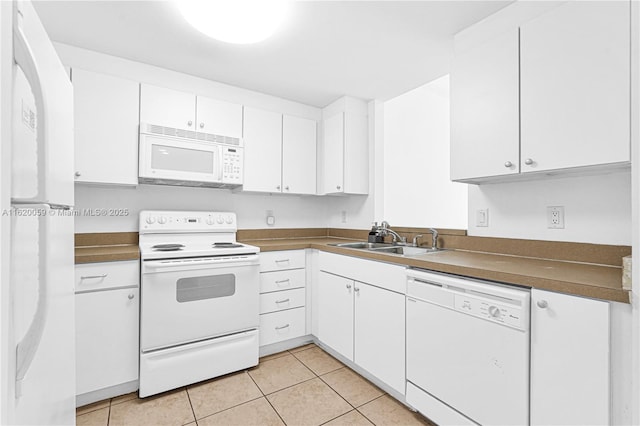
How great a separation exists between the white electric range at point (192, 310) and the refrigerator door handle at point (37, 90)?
1149 mm

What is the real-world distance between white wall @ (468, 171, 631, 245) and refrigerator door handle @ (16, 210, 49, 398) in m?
2.09

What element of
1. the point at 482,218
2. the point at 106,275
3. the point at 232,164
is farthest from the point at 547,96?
the point at 106,275

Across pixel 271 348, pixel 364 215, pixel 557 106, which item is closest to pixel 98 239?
pixel 271 348

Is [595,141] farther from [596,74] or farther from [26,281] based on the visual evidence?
[26,281]

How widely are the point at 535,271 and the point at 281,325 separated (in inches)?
71.4

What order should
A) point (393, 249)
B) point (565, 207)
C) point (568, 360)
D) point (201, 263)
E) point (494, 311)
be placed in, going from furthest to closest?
1. point (393, 249)
2. point (201, 263)
3. point (565, 207)
4. point (494, 311)
5. point (568, 360)

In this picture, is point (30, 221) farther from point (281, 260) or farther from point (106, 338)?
point (281, 260)

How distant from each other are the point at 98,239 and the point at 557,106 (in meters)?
2.90

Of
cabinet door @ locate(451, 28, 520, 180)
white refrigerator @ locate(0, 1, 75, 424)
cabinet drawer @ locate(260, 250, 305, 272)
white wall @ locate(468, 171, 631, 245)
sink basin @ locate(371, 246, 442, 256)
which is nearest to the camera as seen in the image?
white refrigerator @ locate(0, 1, 75, 424)

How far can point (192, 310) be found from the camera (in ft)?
6.40

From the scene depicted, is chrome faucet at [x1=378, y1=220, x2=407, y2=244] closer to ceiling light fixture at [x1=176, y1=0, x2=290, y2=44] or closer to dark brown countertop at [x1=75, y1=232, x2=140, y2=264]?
ceiling light fixture at [x1=176, y1=0, x2=290, y2=44]

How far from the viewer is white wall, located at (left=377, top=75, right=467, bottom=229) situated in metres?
3.30

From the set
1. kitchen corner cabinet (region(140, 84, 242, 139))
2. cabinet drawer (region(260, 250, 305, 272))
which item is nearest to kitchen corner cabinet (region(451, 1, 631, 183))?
cabinet drawer (region(260, 250, 305, 272))

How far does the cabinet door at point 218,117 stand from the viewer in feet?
7.85
